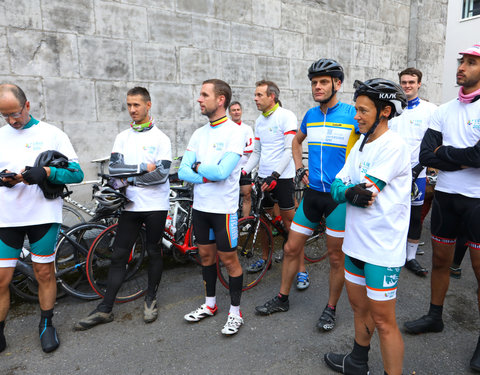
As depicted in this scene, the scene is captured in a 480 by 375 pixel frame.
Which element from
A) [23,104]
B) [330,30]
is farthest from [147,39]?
[330,30]

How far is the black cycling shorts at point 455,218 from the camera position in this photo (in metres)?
2.80

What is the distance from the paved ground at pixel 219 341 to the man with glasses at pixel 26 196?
0.27 metres

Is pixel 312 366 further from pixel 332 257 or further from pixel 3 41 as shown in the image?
pixel 3 41

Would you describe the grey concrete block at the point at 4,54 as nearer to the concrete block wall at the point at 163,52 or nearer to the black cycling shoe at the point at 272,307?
the concrete block wall at the point at 163,52

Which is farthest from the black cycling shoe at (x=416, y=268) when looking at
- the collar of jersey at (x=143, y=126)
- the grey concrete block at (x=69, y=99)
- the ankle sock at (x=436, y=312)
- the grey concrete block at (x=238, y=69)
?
the grey concrete block at (x=69, y=99)

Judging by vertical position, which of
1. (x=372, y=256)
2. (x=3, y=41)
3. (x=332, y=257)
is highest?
(x=3, y=41)

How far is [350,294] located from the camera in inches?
97.2

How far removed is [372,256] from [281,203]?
2346 mm

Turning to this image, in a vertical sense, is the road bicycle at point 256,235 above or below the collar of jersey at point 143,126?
below

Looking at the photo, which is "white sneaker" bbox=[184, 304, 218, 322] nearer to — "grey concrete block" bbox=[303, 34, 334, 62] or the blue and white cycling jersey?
the blue and white cycling jersey

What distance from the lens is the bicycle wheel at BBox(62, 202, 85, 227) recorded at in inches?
203

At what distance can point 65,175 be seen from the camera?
3.03 metres

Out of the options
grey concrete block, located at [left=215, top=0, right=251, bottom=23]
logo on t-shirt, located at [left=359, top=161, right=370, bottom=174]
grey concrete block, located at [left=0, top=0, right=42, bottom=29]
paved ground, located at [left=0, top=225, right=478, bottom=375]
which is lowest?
paved ground, located at [left=0, top=225, right=478, bottom=375]

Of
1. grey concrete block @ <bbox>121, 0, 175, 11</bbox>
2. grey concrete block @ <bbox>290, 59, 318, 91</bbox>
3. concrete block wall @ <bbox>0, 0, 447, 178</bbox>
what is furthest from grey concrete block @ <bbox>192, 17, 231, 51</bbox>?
grey concrete block @ <bbox>290, 59, 318, 91</bbox>
